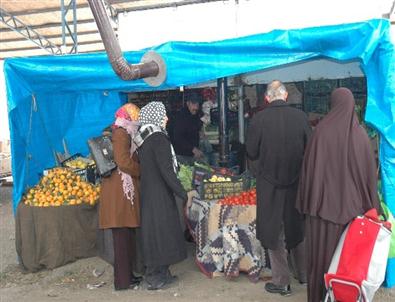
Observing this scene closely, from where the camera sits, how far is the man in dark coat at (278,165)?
388 centimetres

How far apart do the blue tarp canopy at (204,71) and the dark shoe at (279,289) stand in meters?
0.91

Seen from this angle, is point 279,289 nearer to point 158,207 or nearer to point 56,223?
point 158,207

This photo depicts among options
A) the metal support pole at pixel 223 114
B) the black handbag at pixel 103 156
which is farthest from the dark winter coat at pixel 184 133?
the black handbag at pixel 103 156

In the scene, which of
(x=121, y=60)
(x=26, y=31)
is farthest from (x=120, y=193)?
(x=26, y=31)

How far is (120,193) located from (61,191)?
3.84 feet

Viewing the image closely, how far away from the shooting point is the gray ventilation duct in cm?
338

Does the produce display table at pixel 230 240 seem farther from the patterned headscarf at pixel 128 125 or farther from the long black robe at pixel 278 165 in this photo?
the patterned headscarf at pixel 128 125

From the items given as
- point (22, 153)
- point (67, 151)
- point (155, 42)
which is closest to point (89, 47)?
point (155, 42)

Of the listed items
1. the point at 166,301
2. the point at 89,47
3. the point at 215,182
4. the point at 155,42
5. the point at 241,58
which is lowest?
the point at 166,301

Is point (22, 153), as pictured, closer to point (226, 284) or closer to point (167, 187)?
point (167, 187)

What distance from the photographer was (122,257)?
4.42 m

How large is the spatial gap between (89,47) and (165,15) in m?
8.21

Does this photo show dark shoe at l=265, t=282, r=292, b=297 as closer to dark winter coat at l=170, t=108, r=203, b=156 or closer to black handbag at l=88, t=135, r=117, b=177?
black handbag at l=88, t=135, r=117, b=177

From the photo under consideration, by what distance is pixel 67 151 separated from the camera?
662 centimetres
